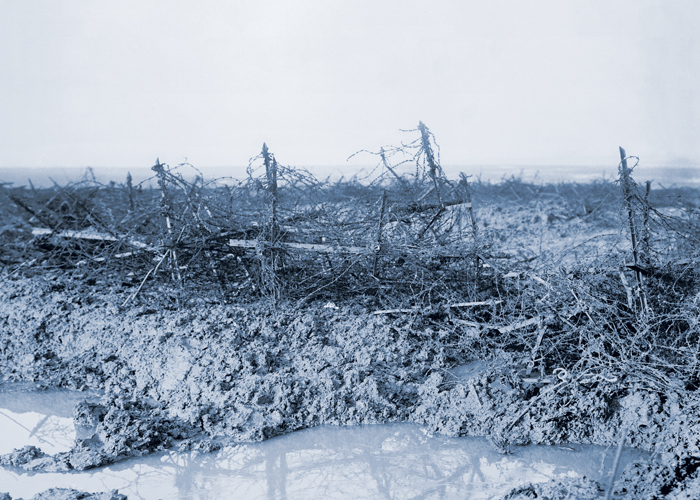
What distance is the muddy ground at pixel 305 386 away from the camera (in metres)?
4.20

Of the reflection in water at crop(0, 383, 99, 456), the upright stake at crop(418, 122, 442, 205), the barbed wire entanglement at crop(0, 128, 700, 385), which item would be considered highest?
the upright stake at crop(418, 122, 442, 205)

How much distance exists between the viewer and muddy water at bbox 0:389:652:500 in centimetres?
386

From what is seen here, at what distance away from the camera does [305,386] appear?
15.9 ft

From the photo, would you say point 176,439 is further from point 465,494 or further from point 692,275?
point 692,275

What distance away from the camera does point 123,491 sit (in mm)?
3895

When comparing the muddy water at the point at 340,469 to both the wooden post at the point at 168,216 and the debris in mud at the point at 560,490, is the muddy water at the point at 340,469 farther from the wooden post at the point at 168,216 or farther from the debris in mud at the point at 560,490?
the wooden post at the point at 168,216

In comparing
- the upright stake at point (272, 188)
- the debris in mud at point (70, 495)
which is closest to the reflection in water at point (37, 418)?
the debris in mud at point (70, 495)

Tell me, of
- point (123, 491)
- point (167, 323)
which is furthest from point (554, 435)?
point (167, 323)

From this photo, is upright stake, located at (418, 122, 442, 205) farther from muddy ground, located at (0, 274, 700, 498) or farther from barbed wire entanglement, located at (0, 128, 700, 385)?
muddy ground, located at (0, 274, 700, 498)

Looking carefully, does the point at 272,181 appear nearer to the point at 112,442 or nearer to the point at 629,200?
the point at 112,442

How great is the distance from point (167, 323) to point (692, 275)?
5479 mm

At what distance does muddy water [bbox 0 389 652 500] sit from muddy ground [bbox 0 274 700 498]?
0.36 ft

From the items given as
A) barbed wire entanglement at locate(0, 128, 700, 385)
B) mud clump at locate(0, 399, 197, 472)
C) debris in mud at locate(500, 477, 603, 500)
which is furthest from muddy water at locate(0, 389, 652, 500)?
barbed wire entanglement at locate(0, 128, 700, 385)

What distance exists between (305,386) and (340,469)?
0.93 meters
